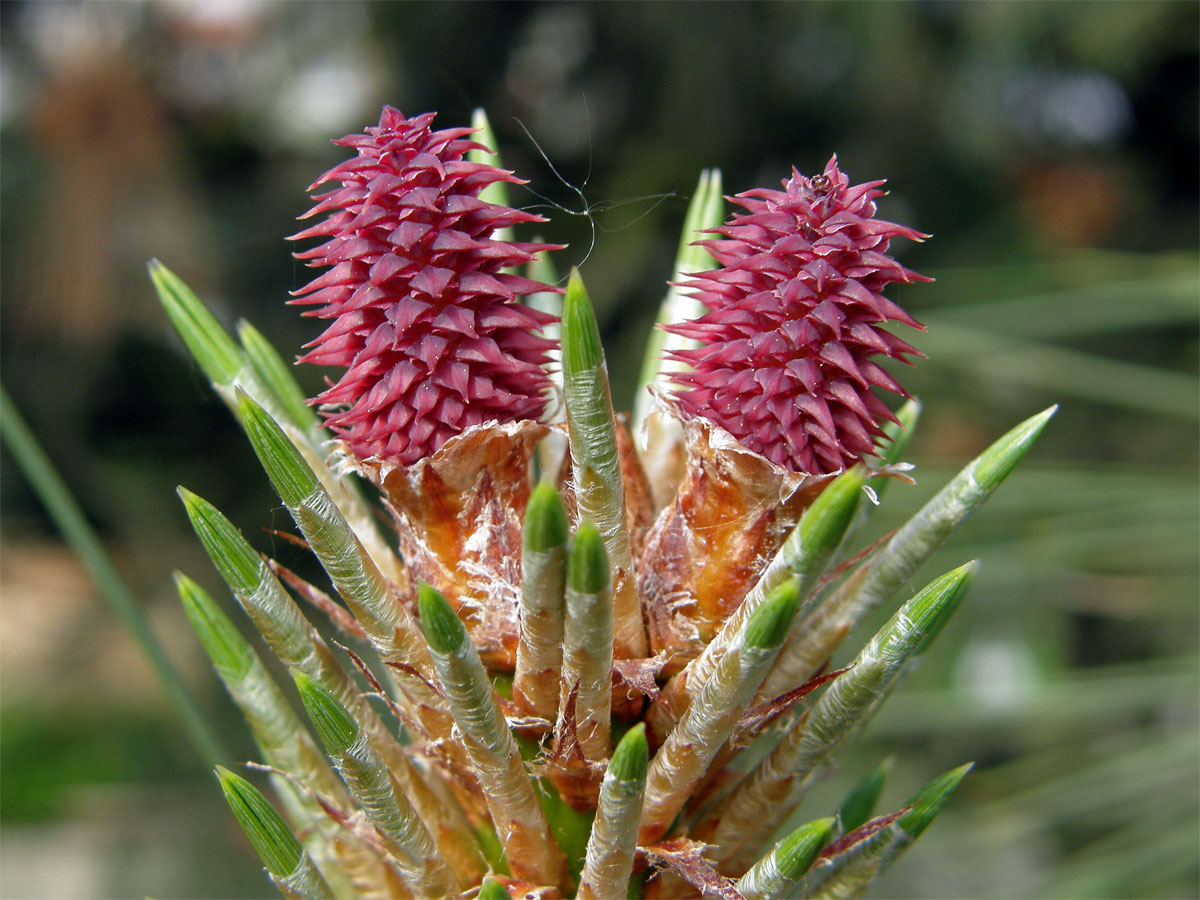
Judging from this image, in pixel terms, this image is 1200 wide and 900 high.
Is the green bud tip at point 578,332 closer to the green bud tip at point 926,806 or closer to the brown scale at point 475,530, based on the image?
the brown scale at point 475,530

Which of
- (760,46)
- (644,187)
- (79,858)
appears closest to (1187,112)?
(760,46)

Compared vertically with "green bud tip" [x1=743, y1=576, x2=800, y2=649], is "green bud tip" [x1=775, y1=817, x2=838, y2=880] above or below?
below

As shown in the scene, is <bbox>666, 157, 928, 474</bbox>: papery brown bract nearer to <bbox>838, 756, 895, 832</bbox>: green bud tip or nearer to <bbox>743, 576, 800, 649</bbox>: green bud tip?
<bbox>743, 576, 800, 649</bbox>: green bud tip

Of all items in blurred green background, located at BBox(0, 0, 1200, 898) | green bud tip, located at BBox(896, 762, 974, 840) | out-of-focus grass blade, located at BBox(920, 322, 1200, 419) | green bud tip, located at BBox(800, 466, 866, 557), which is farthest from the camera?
blurred green background, located at BBox(0, 0, 1200, 898)

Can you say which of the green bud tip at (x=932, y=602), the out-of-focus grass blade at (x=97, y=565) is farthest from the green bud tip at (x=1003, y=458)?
the out-of-focus grass blade at (x=97, y=565)

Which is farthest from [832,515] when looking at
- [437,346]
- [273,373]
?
[273,373]

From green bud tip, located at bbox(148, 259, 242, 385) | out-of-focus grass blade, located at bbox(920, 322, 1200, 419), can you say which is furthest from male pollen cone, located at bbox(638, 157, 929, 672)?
out-of-focus grass blade, located at bbox(920, 322, 1200, 419)

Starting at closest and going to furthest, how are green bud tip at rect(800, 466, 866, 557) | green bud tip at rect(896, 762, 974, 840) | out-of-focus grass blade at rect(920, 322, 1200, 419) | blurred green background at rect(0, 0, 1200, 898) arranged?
1. green bud tip at rect(800, 466, 866, 557)
2. green bud tip at rect(896, 762, 974, 840)
3. out-of-focus grass blade at rect(920, 322, 1200, 419)
4. blurred green background at rect(0, 0, 1200, 898)

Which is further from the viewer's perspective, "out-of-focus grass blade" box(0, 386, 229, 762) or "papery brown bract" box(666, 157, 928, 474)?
"out-of-focus grass blade" box(0, 386, 229, 762)
